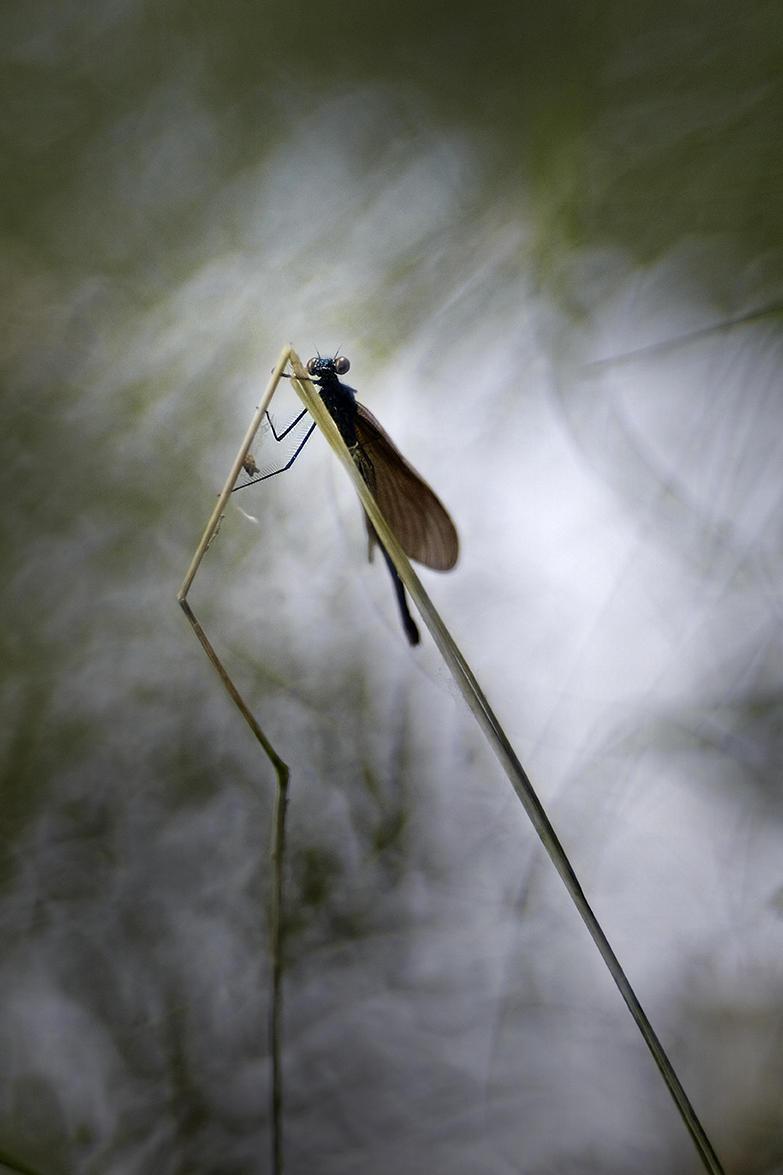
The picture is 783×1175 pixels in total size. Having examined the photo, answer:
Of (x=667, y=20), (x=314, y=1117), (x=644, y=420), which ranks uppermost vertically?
(x=667, y=20)

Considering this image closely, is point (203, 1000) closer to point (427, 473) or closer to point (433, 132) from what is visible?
point (427, 473)

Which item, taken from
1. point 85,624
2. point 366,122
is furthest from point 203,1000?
point 366,122

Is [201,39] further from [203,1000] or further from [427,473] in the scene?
[203,1000]

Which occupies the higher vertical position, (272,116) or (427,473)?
(272,116)

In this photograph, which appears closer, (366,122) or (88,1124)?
(88,1124)
